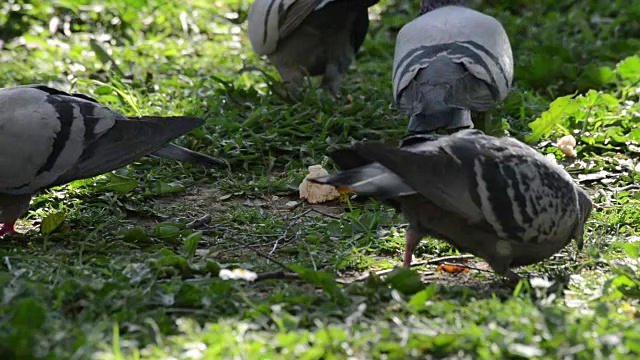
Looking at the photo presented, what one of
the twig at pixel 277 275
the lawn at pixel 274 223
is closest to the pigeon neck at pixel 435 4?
the lawn at pixel 274 223

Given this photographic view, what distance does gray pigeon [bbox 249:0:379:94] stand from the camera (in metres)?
7.22

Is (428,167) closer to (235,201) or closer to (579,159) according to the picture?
(235,201)

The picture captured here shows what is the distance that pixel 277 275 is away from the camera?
14.1 feet

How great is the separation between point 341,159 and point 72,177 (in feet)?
4.96

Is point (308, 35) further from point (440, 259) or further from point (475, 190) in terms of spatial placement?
point (475, 190)

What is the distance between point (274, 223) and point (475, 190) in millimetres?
1652

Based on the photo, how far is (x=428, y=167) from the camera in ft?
13.1

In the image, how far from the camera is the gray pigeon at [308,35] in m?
7.22

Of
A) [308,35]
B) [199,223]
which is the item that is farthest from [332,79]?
[199,223]

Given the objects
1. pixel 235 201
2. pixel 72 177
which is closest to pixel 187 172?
pixel 235 201

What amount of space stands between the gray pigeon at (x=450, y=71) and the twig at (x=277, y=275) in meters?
1.38

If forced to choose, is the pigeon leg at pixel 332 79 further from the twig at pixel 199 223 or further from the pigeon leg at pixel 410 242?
the pigeon leg at pixel 410 242

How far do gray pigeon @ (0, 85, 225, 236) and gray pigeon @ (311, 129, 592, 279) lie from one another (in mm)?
1346

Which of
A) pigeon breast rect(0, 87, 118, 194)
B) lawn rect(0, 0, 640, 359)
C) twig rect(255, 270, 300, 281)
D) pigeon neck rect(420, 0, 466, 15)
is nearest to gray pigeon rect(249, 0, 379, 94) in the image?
lawn rect(0, 0, 640, 359)
